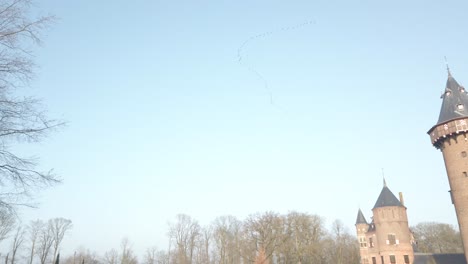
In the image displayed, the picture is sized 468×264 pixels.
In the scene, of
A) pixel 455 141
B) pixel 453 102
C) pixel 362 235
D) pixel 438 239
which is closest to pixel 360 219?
pixel 362 235

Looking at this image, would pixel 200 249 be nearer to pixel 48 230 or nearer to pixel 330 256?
pixel 330 256

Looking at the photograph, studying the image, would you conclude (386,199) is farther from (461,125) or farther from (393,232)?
(461,125)

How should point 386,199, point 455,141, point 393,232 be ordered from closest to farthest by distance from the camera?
point 455,141
point 393,232
point 386,199

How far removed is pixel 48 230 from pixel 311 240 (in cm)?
5598

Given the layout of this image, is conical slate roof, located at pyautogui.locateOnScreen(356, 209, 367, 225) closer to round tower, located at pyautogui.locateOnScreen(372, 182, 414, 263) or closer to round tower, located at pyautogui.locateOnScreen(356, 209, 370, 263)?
round tower, located at pyautogui.locateOnScreen(356, 209, 370, 263)

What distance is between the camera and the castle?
36.1 metres

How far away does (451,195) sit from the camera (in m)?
38.4

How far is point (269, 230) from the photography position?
200 ft

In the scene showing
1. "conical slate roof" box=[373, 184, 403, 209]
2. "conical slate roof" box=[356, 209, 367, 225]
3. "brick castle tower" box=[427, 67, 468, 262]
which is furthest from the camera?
"conical slate roof" box=[356, 209, 367, 225]

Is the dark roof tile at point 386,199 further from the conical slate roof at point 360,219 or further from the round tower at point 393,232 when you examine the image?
the conical slate roof at point 360,219

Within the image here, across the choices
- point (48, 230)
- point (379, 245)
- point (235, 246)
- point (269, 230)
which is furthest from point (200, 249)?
point (379, 245)

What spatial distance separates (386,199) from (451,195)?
17.7 meters

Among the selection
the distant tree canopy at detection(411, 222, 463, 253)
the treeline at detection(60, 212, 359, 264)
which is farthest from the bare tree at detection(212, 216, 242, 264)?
the distant tree canopy at detection(411, 222, 463, 253)

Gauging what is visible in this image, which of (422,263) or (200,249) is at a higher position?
(200,249)
